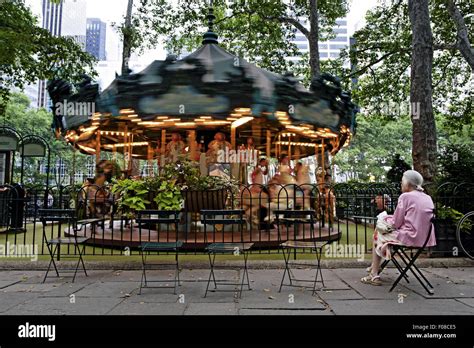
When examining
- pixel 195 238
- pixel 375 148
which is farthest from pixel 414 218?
pixel 375 148

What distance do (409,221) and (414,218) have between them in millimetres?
82

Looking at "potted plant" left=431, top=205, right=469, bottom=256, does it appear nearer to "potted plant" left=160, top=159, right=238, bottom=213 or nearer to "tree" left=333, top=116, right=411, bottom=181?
"potted plant" left=160, top=159, right=238, bottom=213

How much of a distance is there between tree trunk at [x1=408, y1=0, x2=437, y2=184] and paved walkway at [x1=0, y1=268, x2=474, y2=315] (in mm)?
2858

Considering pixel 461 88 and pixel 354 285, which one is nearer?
pixel 354 285

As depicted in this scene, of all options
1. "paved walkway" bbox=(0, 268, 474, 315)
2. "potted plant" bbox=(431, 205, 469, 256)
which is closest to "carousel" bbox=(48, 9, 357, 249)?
"paved walkway" bbox=(0, 268, 474, 315)

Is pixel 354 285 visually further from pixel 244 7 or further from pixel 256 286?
pixel 244 7

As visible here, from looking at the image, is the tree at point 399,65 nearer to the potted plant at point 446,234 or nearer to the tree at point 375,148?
the potted plant at point 446,234

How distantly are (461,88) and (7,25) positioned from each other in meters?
24.7

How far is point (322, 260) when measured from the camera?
→ 7.13m

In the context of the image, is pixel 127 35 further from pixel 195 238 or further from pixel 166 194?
pixel 195 238

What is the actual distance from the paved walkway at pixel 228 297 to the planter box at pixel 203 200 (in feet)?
8.76

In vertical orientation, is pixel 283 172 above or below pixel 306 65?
below

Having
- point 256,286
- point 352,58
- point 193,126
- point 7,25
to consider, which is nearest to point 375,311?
point 256,286

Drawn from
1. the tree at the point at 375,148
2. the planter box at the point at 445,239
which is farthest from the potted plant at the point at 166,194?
the tree at the point at 375,148
